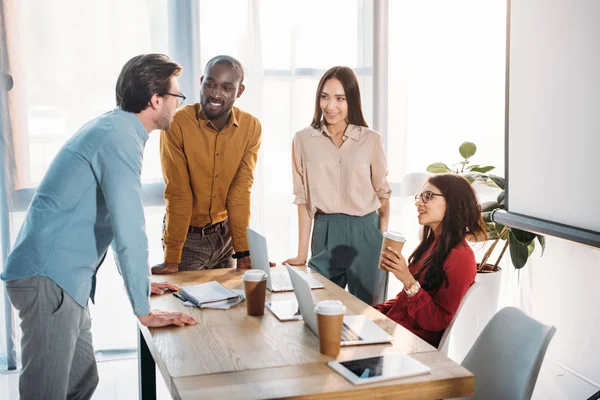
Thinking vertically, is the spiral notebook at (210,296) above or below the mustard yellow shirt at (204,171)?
below

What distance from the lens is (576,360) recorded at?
3658 mm

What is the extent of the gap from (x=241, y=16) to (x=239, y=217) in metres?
1.37

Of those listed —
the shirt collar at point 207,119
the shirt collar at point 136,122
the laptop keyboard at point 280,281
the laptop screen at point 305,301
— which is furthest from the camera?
the shirt collar at point 207,119

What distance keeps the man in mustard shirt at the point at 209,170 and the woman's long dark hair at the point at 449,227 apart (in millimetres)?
729

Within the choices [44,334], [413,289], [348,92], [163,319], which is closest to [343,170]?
[348,92]

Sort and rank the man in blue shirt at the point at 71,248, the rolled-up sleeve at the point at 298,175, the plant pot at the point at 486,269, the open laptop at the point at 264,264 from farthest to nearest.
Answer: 1. the plant pot at the point at 486,269
2. the rolled-up sleeve at the point at 298,175
3. the open laptop at the point at 264,264
4. the man in blue shirt at the point at 71,248

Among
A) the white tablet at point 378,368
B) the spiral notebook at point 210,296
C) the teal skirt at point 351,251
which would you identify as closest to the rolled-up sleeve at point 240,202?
the teal skirt at point 351,251

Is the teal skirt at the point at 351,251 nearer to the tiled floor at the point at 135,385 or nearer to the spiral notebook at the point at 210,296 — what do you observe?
the spiral notebook at the point at 210,296

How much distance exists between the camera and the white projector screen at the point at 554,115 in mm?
2404

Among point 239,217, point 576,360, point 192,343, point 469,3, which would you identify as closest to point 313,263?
point 239,217

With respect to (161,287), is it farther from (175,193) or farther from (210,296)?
(175,193)

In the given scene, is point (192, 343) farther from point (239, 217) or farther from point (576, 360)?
point (576, 360)

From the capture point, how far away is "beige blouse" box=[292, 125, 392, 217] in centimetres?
296

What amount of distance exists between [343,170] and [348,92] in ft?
1.07
